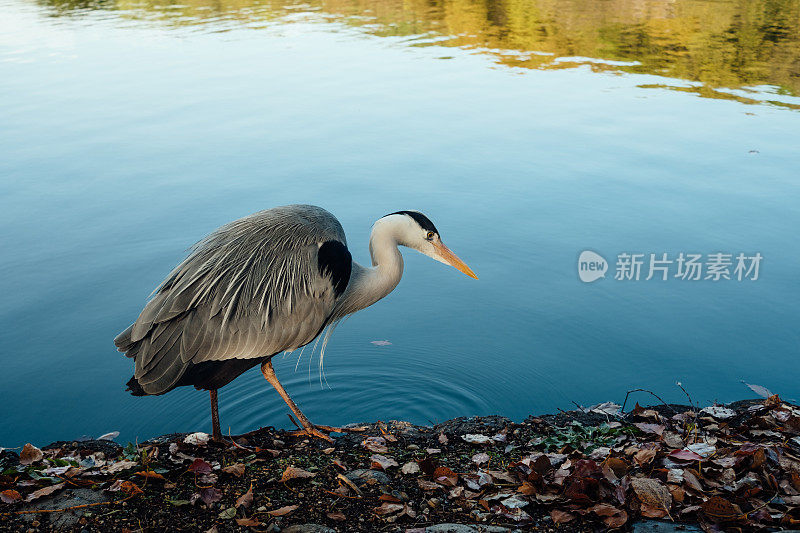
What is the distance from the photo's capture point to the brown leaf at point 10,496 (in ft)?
11.1

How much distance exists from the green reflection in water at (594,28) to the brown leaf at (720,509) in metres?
11.3

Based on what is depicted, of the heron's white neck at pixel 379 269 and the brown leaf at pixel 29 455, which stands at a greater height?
the heron's white neck at pixel 379 269

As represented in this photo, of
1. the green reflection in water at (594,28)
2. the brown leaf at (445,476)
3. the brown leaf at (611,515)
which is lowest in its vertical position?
the brown leaf at (445,476)

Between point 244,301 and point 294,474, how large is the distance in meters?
1.29

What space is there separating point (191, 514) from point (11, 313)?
432 cm

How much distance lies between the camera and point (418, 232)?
5238mm

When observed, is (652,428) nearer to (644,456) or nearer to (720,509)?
(644,456)

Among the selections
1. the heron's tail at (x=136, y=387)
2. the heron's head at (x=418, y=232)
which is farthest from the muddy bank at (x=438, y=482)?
the heron's head at (x=418, y=232)

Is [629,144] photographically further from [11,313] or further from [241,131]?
[11,313]

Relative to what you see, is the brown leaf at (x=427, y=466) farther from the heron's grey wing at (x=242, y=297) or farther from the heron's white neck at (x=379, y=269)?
the heron's white neck at (x=379, y=269)

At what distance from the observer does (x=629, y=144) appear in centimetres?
1069

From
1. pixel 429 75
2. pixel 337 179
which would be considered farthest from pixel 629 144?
pixel 429 75

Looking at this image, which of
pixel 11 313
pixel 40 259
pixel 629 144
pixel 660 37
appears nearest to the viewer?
pixel 11 313
